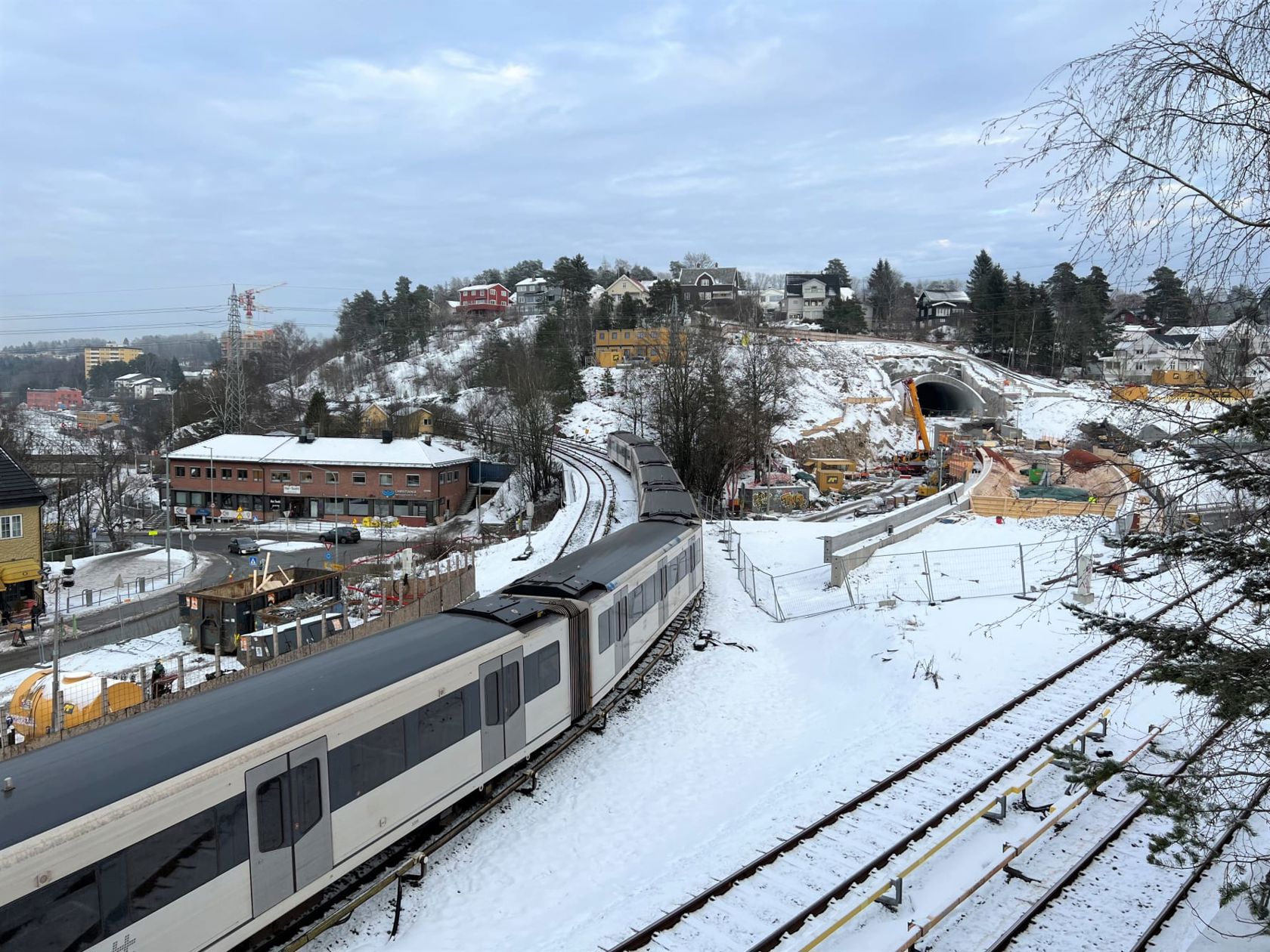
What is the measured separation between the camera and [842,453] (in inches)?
2314

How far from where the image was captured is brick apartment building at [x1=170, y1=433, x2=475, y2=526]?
180 ft

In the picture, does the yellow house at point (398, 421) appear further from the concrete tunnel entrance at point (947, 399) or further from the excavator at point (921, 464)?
the concrete tunnel entrance at point (947, 399)

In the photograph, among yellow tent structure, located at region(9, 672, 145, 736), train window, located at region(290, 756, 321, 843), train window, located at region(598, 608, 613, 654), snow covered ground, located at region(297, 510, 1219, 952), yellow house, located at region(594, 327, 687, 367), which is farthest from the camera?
yellow house, located at region(594, 327, 687, 367)

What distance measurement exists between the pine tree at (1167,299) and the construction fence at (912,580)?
48.6ft

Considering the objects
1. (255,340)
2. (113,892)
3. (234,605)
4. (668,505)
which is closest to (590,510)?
(668,505)

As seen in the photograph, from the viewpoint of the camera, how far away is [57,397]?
624ft

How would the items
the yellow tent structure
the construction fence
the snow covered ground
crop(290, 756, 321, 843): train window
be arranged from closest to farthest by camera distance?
crop(290, 756, 321, 843): train window < the snow covered ground < the yellow tent structure < the construction fence

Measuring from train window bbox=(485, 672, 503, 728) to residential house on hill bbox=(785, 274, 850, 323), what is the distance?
110 metres

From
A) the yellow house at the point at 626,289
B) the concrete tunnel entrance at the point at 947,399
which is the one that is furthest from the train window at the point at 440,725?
the yellow house at the point at 626,289

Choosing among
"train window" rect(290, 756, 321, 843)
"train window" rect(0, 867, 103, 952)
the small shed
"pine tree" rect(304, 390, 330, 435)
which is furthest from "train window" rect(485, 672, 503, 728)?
"pine tree" rect(304, 390, 330, 435)

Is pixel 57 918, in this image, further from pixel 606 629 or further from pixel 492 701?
pixel 606 629

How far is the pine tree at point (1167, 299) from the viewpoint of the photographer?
5.18m

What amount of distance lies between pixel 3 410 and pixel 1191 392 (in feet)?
279

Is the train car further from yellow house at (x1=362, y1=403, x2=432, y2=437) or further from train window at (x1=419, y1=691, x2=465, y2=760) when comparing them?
yellow house at (x1=362, y1=403, x2=432, y2=437)
